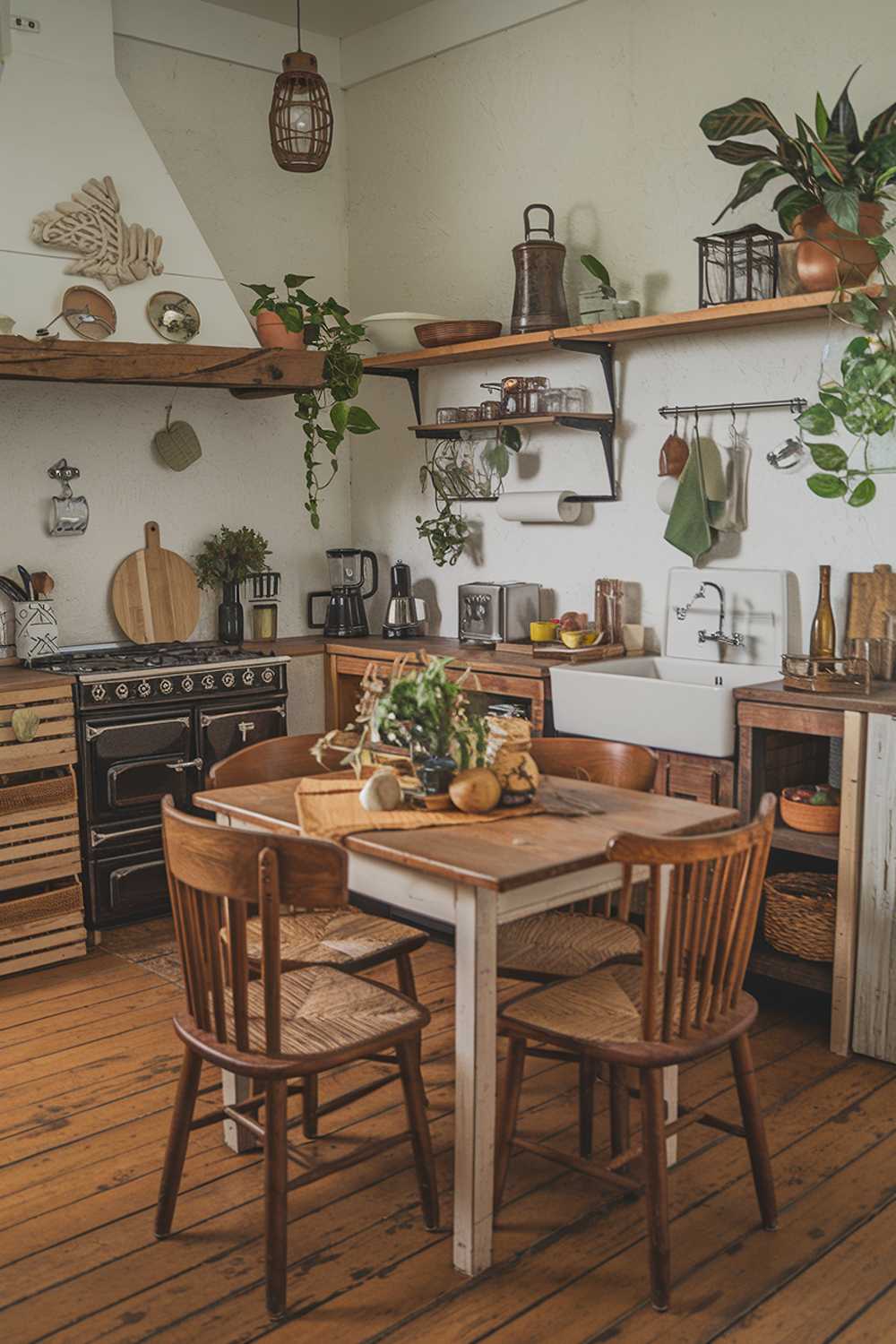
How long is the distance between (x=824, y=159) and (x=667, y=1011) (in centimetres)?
238

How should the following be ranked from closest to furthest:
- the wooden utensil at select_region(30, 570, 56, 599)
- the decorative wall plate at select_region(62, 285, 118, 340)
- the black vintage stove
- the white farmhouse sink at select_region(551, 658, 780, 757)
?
the white farmhouse sink at select_region(551, 658, 780, 757), the black vintage stove, the decorative wall plate at select_region(62, 285, 118, 340), the wooden utensil at select_region(30, 570, 56, 599)

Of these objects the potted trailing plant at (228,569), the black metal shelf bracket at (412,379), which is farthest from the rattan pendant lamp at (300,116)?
the potted trailing plant at (228,569)

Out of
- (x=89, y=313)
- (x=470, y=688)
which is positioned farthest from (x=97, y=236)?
(x=470, y=688)

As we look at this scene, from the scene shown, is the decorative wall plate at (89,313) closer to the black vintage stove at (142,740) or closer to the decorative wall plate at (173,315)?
the decorative wall plate at (173,315)

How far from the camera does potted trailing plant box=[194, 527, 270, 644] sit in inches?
202

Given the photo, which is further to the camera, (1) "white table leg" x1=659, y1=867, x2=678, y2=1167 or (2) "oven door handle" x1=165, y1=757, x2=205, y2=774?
(2) "oven door handle" x1=165, y1=757, x2=205, y2=774

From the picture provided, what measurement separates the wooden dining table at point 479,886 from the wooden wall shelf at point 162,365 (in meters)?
2.20

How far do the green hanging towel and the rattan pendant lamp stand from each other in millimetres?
1616

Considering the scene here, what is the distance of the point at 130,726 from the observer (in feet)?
14.3

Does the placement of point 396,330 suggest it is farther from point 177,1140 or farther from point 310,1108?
point 177,1140

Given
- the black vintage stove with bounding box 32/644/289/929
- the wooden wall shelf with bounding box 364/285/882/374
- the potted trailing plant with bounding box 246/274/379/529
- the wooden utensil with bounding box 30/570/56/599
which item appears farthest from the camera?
the potted trailing plant with bounding box 246/274/379/529

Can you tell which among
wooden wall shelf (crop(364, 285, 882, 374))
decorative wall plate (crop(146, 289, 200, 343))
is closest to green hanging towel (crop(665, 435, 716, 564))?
wooden wall shelf (crop(364, 285, 882, 374))

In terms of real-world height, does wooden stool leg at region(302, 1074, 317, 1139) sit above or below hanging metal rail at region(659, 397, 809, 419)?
below

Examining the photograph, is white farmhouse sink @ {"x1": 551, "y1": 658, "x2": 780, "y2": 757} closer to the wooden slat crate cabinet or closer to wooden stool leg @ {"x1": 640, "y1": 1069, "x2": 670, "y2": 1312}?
wooden stool leg @ {"x1": 640, "y1": 1069, "x2": 670, "y2": 1312}
